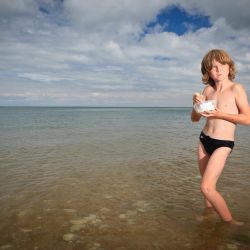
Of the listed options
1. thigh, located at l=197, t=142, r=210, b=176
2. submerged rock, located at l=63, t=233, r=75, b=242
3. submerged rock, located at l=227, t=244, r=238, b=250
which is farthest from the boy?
submerged rock, located at l=63, t=233, r=75, b=242

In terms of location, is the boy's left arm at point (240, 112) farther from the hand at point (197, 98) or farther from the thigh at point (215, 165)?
the thigh at point (215, 165)

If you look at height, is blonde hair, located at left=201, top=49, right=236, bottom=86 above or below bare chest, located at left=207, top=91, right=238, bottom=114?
above

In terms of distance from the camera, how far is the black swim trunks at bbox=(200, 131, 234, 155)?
3.94 metres

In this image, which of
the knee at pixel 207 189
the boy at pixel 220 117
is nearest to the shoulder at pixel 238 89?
the boy at pixel 220 117

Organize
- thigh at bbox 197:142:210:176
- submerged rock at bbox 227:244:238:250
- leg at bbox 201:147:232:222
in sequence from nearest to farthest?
submerged rock at bbox 227:244:238:250, leg at bbox 201:147:232:222, thigh at bbox 197:142:210:176

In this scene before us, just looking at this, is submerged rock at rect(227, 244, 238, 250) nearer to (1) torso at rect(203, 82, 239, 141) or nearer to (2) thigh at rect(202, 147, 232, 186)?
(2) thigh at rect(202, 147, 232, 186)

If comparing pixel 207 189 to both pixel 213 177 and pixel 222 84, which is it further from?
pixel 222 84

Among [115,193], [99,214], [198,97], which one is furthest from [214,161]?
[115,193]

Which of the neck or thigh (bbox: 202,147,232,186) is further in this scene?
the neck

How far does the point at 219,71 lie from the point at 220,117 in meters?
0.76

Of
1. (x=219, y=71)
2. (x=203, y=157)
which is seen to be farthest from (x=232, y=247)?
(x=219, y=71)

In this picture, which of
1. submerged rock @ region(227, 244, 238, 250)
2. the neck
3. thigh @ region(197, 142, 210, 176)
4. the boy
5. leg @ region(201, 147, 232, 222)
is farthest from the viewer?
thigh @ region(197, 142, 210, 176)

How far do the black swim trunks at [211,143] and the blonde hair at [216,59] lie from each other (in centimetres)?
99

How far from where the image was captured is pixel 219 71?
3.97 m
